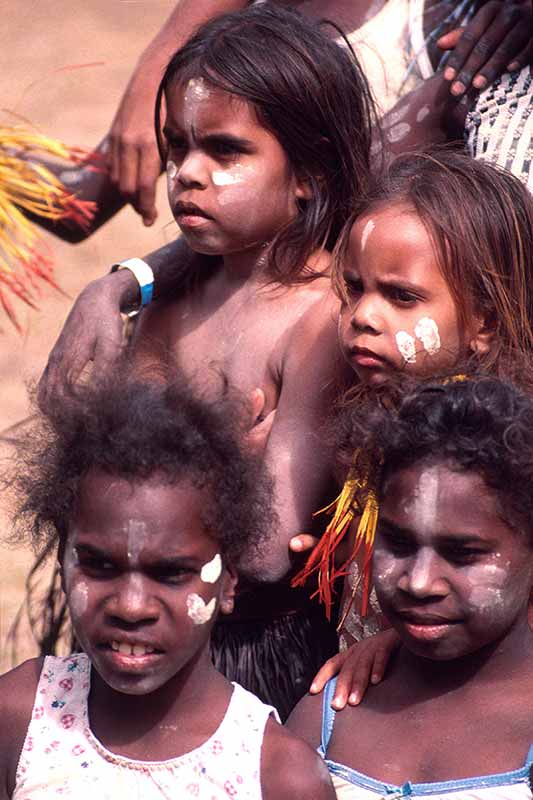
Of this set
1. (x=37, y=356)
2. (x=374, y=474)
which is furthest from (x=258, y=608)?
(x=37, y=356)

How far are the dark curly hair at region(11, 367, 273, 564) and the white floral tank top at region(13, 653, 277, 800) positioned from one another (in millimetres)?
261

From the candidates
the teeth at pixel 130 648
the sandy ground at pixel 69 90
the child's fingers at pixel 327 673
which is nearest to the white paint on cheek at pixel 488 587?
the child's fingers at pixel 327 673

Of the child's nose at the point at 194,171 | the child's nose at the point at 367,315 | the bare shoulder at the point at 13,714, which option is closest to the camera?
the bare shoulder at the point at 13,714

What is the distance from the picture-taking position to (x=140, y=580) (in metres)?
2.23

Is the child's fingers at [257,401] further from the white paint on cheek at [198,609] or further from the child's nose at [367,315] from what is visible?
the white paint on cheek at [198,609]

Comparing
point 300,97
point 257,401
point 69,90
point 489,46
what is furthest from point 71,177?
point 69,90

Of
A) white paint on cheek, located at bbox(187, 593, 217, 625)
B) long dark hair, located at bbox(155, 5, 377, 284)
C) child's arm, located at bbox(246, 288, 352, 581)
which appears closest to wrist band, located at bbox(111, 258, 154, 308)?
long dark hair, located at bbox(155, 5, 377, 284)

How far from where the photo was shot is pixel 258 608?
2.95 meters

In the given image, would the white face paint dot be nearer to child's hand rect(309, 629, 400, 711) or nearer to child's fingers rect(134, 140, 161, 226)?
child's fingers rect(134, 140, 161, 226)

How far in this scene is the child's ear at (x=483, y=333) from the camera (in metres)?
2.71

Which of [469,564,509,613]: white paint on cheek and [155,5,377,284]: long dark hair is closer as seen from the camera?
[469,564,509,613]: white paint on cheek

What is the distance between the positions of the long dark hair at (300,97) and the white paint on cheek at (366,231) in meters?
0.31

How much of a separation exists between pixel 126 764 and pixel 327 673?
1.33ft

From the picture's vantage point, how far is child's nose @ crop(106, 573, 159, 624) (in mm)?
2201
